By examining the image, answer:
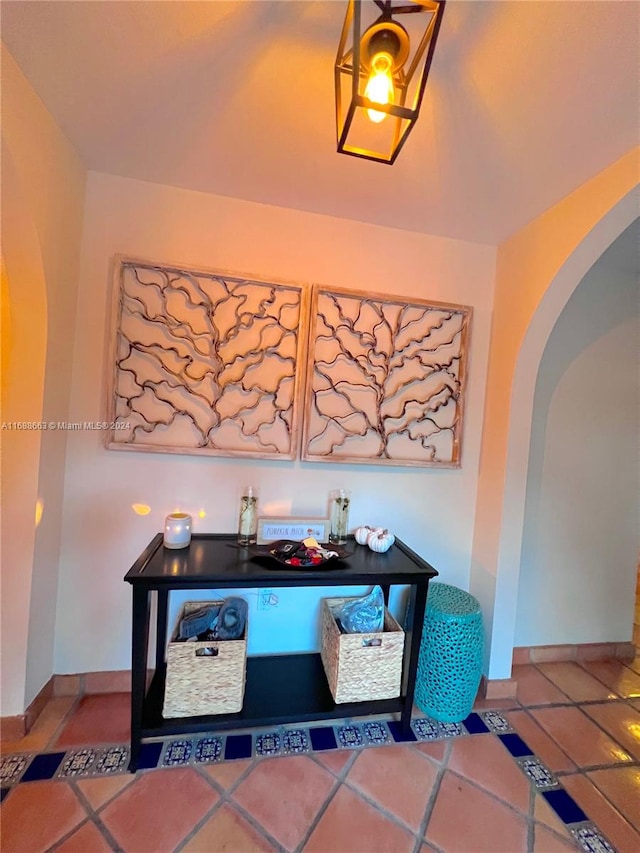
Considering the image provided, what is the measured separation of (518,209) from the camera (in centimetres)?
164

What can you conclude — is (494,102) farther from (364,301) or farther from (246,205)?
(246,205)

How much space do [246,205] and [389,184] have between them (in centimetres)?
67

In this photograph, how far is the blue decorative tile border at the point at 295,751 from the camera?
50.4 inches

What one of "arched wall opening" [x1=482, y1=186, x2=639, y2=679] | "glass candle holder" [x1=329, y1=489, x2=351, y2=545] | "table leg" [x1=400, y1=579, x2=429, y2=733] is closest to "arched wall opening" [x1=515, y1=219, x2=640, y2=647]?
"arched wall opening" [x1=482, y1=186, x2=639, y2=679]

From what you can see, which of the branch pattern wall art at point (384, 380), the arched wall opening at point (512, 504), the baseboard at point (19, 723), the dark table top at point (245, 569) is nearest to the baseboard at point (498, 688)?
the arched wall opening at point (512, 504)

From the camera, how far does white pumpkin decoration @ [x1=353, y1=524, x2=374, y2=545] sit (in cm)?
171

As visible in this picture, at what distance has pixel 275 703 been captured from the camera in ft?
4.87

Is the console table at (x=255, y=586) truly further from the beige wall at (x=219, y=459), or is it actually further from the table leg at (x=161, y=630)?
the beige wall at (x=219, y=459)

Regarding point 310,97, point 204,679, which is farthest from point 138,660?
point 310,97

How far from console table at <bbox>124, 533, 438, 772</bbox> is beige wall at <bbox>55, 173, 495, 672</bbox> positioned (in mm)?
186

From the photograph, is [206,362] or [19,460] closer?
[19,460]

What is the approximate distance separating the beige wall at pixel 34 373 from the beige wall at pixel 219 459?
0.10 m

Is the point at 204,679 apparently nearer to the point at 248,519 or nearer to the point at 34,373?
the point at 248,519

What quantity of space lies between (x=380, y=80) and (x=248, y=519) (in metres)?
1.53
